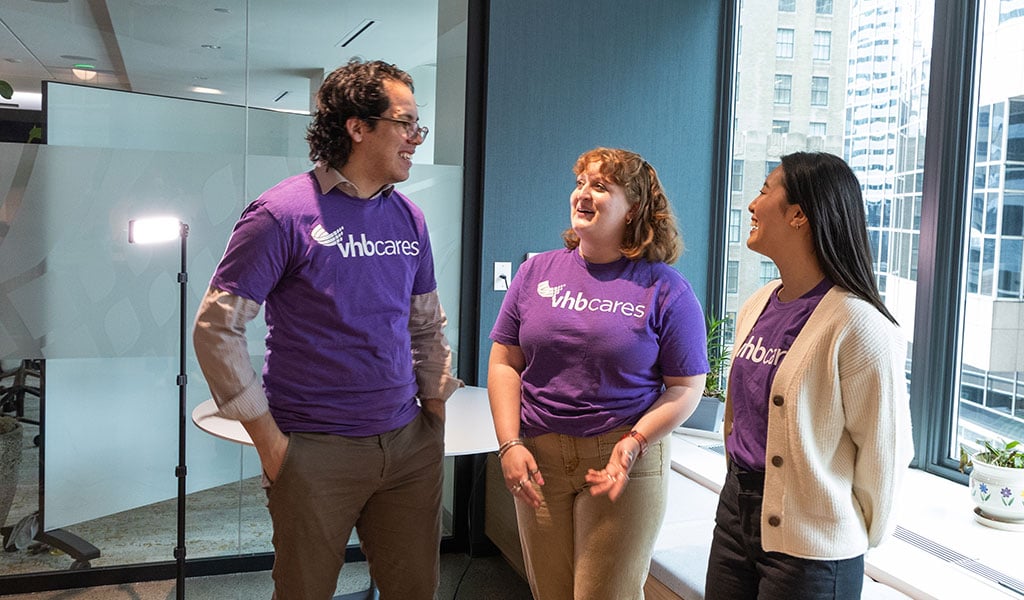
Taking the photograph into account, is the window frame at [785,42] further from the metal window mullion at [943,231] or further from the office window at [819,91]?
the metal window mullion at [943,231]

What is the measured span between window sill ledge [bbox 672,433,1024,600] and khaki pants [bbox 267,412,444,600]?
962mm

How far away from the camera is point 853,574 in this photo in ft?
5.33

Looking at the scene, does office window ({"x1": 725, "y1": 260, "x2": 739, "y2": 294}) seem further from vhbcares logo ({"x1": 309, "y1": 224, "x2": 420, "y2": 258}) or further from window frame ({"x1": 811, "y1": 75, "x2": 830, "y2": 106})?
vhbcares logo ({"x1": 309, "y1": 224, "x2": 420, "y2": 258})

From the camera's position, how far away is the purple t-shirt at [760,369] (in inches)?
65.7

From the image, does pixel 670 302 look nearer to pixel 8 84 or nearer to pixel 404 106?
pixel 404 106

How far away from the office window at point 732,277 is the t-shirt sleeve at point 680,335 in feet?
6.05

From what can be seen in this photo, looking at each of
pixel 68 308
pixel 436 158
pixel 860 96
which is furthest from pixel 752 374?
pixel 68 308

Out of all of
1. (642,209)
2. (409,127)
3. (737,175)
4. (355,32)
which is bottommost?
(642,209)

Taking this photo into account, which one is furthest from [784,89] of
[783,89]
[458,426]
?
[458,426]

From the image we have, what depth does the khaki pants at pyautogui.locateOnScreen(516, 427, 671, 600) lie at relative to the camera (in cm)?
198

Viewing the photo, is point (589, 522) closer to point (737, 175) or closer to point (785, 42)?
point (737, 175)

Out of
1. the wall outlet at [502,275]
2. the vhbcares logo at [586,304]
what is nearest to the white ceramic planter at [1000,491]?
the vhbcares logo at [586,304]

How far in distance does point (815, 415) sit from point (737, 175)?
2416 millimetres

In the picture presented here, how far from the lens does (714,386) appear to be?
3650mm
